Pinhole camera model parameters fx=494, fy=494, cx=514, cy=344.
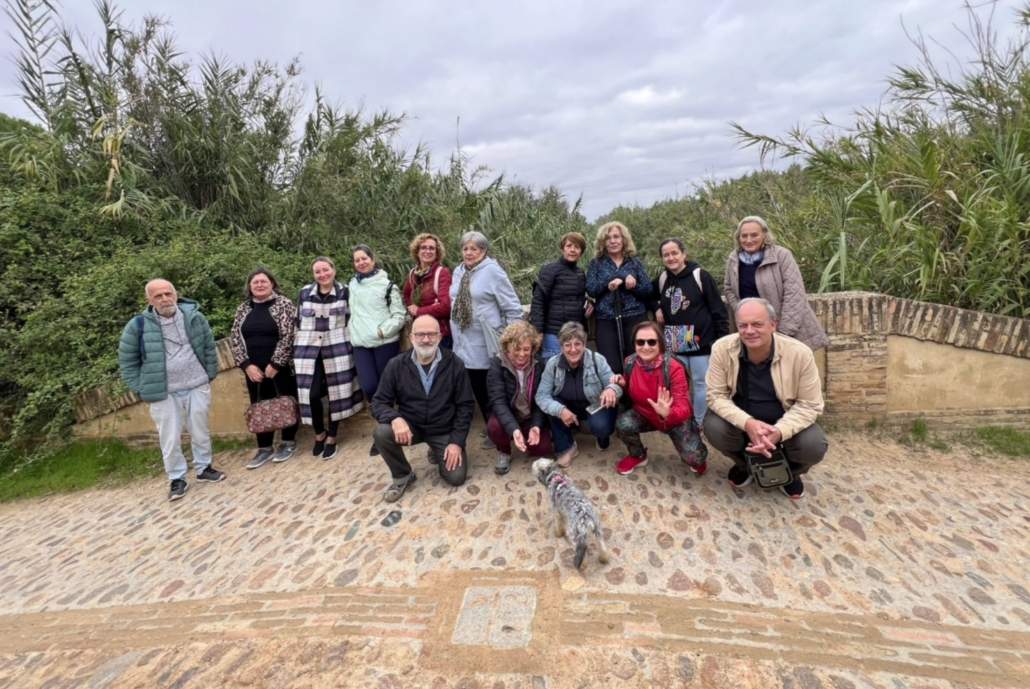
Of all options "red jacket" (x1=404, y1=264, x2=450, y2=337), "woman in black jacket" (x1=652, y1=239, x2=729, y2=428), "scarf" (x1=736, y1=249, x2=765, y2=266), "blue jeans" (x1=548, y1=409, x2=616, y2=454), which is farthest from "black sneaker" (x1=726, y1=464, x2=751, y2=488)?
"red jacket" (x1=404, y1=264, x2=450, y2=337)

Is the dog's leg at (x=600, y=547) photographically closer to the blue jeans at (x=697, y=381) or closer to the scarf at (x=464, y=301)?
the blue jeans at (x=697, y=381)

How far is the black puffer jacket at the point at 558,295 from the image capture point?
13.1ft

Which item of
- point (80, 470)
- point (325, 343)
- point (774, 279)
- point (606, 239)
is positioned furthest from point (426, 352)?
point (80, 470)

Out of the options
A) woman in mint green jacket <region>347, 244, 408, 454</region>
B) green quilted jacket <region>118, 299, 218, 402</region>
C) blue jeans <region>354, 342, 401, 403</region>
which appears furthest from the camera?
blue jeans <region>354, 342, 401, 403</region>

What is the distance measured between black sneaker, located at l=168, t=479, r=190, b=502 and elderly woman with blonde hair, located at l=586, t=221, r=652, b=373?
3.92 m

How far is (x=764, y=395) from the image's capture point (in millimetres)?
3250

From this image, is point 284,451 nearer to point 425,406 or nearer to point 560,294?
point 425,406

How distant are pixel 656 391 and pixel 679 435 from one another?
41 cm

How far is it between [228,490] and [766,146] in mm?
6717

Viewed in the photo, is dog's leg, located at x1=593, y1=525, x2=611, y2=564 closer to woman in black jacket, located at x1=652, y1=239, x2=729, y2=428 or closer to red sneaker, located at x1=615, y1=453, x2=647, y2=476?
red sneaker, located at x1=615, y1=453, x2=647, y2=476

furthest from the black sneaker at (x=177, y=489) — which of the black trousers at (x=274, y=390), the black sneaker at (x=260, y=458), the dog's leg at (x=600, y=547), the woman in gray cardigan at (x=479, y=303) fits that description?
the dog's leg at (x=600, y=547)

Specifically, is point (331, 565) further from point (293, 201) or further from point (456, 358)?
point (293, 201)

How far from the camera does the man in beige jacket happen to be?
122 inches

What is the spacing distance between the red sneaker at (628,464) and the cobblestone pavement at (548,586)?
0.09 m
